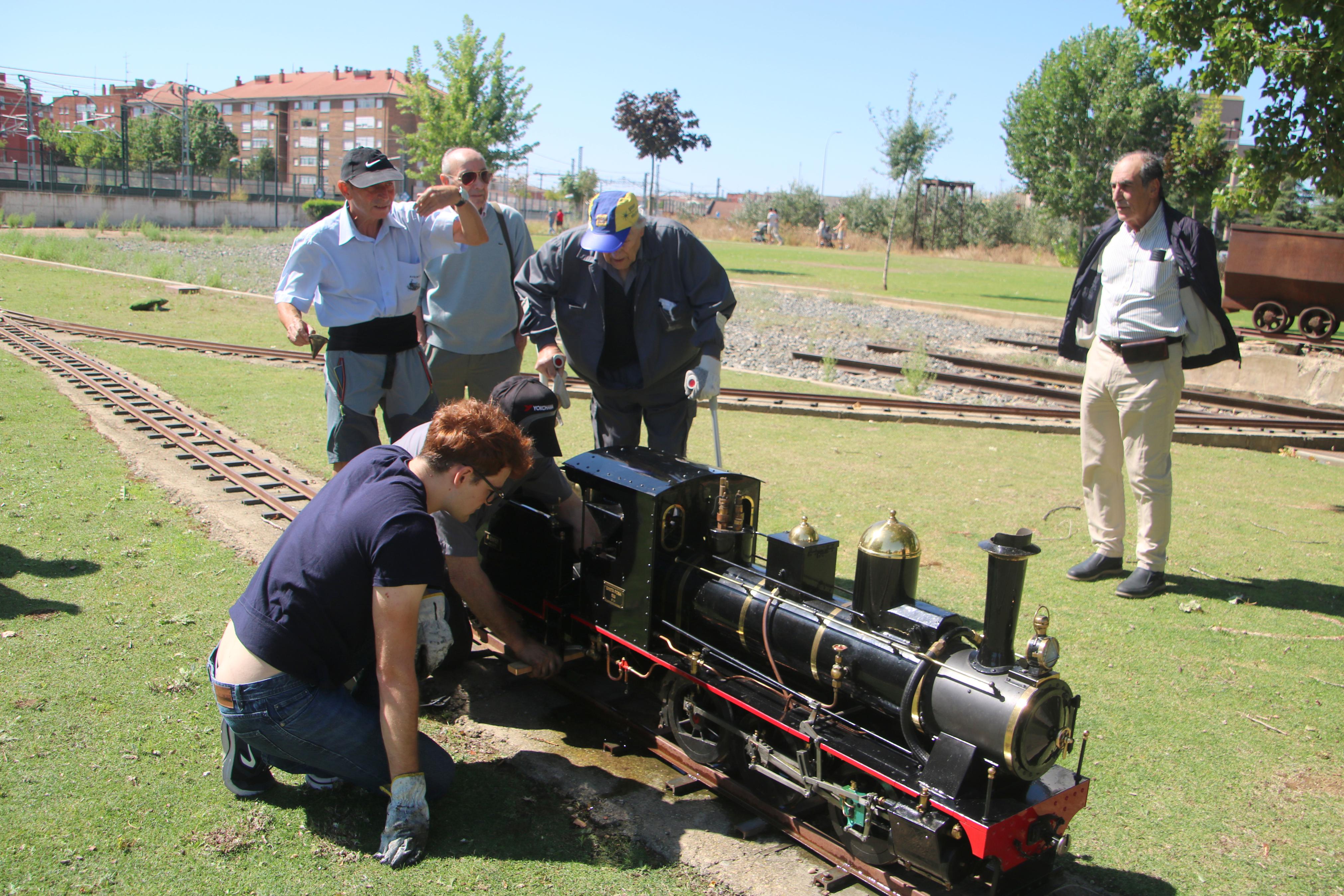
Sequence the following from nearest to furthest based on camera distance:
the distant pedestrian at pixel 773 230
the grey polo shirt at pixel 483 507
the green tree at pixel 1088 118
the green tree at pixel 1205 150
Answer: the grey polo shirt at pixel 483 507, the green tree at pixel 1205 150, the green tree at pixel 1088 118, the distant pedestrian at pixel 773 230

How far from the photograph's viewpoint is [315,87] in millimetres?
101625

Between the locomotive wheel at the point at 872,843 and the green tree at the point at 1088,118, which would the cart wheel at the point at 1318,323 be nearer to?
the locomotive wheel at the point at 872,843

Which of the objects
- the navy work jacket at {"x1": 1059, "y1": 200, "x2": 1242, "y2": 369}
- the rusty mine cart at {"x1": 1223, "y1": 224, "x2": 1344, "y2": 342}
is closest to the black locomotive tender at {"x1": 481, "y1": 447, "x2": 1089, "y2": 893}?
the navy work jacket at {"x1": 1059, "y1": 200, "x2": 1242, "y2": 369}

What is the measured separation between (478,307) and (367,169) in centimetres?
112

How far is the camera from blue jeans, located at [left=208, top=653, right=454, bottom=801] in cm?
308

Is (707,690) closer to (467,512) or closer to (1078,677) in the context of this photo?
(467,512)

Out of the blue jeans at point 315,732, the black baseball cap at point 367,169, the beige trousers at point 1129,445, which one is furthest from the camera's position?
the beige trousers at point 1129,445

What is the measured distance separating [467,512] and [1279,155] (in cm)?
808

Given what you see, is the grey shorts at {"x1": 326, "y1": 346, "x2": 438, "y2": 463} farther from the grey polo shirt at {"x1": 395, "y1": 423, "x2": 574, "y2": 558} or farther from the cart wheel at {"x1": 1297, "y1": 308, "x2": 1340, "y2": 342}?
the cart wheel at {"x1": 1297, "y1": 308, "x2": 1340, "y2": 342}

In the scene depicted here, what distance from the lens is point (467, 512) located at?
10.6 feet

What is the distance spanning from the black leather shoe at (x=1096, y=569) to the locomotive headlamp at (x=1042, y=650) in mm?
3318

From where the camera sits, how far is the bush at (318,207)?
4612cm

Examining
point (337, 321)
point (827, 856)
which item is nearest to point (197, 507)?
point (337, 321)

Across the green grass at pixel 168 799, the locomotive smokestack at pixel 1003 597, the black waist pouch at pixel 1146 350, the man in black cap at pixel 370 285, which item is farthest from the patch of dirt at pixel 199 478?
the black waist pouch at pixel 1146 350
